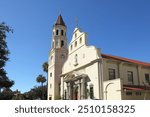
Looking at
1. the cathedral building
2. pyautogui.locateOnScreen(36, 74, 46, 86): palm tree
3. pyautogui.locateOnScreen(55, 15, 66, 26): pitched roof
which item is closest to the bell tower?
pyautogui.locateOnScreen(55, 15, 66, 26): pitched roof

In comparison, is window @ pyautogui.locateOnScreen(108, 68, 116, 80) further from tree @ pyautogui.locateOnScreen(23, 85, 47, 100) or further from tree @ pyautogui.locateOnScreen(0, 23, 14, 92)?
tree @ pyautogui.locateOnScreen(23, 85, 47, 100)

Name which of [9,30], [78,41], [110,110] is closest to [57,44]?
[78,41]

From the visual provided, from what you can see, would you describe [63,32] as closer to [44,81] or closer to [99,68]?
[44,81]

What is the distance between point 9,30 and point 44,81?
44780 millimetres

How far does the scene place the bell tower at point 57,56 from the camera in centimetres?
4671

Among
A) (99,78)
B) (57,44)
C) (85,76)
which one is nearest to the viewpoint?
(99,78)

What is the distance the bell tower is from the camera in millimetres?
46706

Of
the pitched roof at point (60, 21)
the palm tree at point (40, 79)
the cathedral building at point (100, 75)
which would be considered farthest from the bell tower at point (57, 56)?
the palm tree at point (40, 79)

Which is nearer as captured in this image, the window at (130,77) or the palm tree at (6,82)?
the palm tree at (6,82)

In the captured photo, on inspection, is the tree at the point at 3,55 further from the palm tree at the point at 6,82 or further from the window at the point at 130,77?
the window at the point at 130,77

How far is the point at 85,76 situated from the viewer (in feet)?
103

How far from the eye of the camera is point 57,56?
4894 cm

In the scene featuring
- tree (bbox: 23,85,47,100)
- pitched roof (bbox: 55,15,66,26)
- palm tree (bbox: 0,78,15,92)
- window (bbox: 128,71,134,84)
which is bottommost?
tree (bbox: 23,85,47,100)

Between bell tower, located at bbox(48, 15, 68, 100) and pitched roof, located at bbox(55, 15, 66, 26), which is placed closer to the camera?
bell tower, located at bbox(48, 15, 68, 100)
